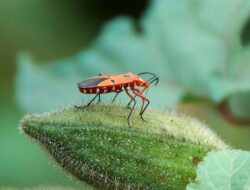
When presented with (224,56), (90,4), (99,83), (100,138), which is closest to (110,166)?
(100,138)

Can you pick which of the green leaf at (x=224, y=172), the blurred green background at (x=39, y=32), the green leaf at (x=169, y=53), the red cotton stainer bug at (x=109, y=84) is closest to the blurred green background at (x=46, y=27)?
the blurred green background at (x=39, y=32)

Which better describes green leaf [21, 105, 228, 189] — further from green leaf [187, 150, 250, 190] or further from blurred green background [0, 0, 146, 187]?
blurred green background [0, 0, 146, 187]

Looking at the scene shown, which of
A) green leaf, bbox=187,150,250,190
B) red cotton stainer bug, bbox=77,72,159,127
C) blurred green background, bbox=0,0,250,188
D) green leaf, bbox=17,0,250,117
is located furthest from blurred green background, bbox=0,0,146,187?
green leaf, bbox=187,150,250,190

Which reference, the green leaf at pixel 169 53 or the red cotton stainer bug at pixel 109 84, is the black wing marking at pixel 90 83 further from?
the green leaf at pixel 169 53

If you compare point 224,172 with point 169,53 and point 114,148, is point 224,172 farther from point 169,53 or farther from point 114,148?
point 169,53

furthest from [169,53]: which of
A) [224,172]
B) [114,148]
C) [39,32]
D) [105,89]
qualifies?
[224,172]
